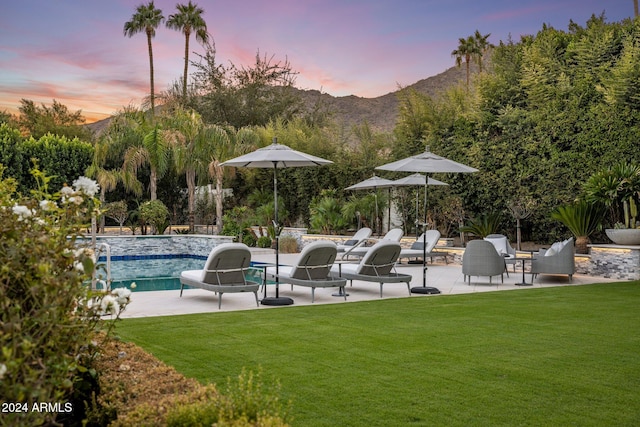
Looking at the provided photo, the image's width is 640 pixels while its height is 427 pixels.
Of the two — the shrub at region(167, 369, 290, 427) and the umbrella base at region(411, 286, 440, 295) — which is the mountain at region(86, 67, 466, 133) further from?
the shrub at region(167, 369, 290, 427)

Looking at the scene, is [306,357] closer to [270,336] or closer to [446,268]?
[270,336]

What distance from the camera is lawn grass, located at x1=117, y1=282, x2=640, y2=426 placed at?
4.49m

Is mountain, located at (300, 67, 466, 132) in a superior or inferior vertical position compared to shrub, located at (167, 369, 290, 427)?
superior

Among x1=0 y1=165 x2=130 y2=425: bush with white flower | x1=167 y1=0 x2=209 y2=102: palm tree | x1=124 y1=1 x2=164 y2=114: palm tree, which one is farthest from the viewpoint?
x1=167 y1=0 x2=209 y2=102: palm tree

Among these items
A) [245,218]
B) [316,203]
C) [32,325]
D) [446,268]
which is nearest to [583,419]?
[32,325]

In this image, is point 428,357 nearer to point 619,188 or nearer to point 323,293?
point 323,293

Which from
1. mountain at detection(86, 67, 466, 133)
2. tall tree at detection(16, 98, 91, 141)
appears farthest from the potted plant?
mountain at detection(86, 67, 466, 133)

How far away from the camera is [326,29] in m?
32.2

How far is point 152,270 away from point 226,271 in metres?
9.01

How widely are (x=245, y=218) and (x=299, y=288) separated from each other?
513 inches

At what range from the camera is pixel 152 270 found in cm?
1800

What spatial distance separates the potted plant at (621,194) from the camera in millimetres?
13375

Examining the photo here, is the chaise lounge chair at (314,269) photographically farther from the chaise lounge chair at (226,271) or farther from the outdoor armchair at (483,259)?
the outdoor armchair at (483,259)

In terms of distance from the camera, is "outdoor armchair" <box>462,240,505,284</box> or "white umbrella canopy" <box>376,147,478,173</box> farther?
"outdoor armchair" <box>462,240,505,284</box>
